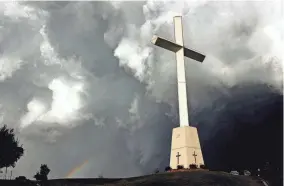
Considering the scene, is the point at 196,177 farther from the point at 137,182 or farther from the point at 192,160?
the point at 192,160

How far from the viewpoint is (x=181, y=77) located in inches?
1385

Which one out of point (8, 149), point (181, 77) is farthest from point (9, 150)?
point (181, 77)

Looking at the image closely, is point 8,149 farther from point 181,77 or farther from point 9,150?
point 181,77

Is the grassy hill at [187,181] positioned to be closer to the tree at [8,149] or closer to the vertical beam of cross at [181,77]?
the vertical beam of cross at [181,77]

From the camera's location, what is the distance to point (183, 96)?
1359 inches

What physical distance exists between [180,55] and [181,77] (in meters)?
2.36

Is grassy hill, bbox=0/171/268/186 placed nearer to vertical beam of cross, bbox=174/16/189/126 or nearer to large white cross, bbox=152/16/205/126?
vertical beam of cross, bbox=174/16/189/126

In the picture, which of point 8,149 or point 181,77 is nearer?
point 181,77

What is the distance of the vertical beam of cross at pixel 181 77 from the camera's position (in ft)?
111

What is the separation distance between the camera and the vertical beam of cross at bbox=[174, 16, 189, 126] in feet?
111

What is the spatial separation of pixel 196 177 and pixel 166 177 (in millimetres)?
2245

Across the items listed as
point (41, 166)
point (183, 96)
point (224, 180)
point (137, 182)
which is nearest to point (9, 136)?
point (41, 166)

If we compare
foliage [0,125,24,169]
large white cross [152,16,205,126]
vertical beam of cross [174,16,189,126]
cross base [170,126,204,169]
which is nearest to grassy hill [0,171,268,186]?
cross base [170,126,204,169]

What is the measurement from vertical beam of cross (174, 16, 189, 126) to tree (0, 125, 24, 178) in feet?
96.2
